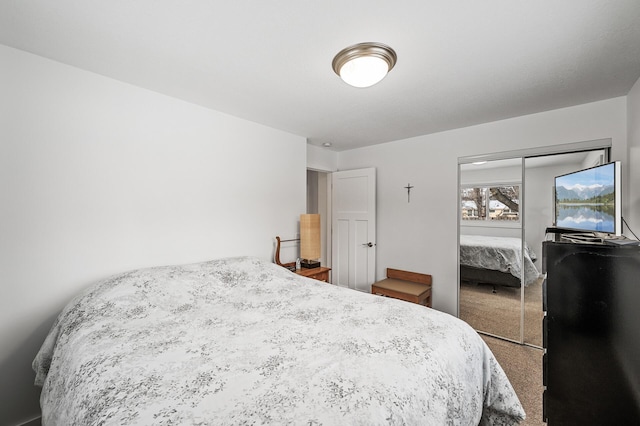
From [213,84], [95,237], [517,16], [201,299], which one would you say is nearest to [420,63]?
[517,16]

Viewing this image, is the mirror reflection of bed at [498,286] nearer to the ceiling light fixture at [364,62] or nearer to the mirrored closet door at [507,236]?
the mirrored closet door at [507,236]

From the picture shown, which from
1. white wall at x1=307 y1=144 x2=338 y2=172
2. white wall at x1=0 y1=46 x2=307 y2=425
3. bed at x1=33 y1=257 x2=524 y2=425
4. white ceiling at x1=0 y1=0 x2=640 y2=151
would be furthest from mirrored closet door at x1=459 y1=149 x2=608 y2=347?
white wall at x1=0 y1=46 x2=307 y2=425

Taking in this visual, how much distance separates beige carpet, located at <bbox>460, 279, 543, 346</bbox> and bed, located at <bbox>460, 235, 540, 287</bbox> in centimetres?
9

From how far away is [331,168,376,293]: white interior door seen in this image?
4.05 meters

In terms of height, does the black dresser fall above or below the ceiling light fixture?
below

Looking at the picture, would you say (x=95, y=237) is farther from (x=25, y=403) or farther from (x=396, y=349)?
(x=396, y=349)

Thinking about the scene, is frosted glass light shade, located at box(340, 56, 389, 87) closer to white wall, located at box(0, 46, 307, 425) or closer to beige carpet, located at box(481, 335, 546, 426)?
white wall, located at box(0, 46, 307, 425)

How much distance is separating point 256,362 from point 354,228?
3153 mm

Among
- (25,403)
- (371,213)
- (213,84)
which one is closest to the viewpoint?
(25,403)

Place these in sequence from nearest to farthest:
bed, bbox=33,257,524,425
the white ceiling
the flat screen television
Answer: bed, bbox=33,257,524,425 → the white ceiling → the flat screen television

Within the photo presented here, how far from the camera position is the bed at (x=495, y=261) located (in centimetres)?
293

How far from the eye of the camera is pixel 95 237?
203cm

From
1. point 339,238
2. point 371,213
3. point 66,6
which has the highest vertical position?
point 66,6

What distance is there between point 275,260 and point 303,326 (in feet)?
5.52
